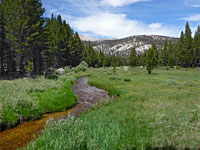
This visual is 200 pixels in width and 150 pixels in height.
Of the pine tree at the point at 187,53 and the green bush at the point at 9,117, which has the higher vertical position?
the pine tree at the point at 187,53

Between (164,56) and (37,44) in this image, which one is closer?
(37,44)

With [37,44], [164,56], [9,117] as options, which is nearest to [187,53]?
[164,56]

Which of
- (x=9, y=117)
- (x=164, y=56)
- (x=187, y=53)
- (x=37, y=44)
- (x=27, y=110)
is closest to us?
(x=9, y=117)

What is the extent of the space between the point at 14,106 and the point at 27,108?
2.87 feet

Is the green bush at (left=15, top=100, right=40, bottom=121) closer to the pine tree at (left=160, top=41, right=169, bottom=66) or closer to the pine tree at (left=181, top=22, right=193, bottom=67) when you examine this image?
the pine tree at (left=181, top=22, right=193, bottom=67)

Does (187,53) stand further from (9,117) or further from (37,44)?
(9,117)

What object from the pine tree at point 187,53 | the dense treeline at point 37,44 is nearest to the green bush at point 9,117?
the dense treeline at point 37,44

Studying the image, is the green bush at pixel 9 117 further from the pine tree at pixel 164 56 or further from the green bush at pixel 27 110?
the pine tree at pixel 164 56

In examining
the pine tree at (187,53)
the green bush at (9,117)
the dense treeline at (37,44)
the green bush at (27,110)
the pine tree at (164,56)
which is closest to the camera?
the green bush at (9,117)

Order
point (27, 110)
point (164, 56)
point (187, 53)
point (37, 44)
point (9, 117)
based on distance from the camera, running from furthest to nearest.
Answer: point (164, 56), point (187, 53), point (37, 44), point (27, 110), point (9, 117)

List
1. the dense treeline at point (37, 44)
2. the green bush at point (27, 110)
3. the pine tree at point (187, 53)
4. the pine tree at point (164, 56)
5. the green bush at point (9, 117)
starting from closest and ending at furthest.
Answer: the green bush at point (9, 117), the green bush at point (27, 110), the dense treeline at point (37, 44), the pine tree at point (187, 53), the pine tree at point (164, 56)

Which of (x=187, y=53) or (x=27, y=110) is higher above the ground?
(x=187, y=53)

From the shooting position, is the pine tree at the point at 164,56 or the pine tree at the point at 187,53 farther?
the pine tree at the point at 164,56

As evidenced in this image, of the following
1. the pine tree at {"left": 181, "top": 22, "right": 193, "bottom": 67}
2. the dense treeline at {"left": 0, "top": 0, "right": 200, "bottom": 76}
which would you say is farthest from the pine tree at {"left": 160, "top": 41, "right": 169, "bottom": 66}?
the pine tree at {"left": 181, "top": 22, "right": 193, "bottom": 67}
